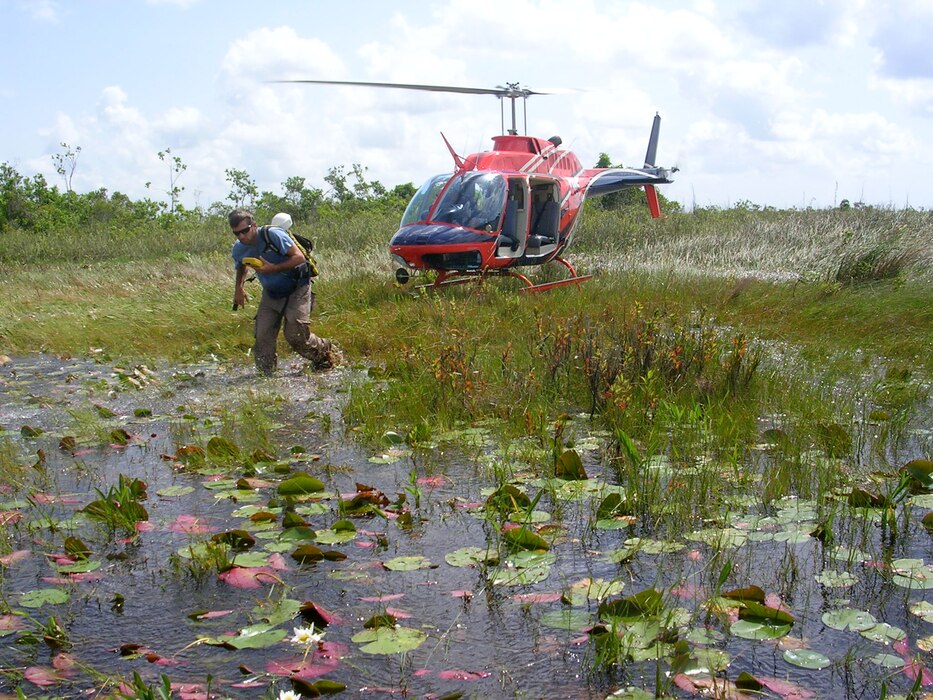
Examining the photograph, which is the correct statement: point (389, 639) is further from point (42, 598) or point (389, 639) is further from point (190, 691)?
point (42, 598)

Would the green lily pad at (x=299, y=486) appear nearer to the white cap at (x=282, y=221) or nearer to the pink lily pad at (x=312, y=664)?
the pink lily pad at (x=312, y=664)

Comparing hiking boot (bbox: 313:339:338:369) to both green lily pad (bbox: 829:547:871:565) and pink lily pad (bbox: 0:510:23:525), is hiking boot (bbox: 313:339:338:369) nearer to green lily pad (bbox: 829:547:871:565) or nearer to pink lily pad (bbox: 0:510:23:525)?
→ pink lily pad (bbox: 0:510:23:525)

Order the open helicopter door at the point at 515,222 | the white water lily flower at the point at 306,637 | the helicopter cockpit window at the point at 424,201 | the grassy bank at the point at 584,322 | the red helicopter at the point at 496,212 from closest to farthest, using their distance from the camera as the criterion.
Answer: the white water lily flower at the point at 306,637
the grassy bank at the point at 584,322
the red helicopter at the point at 496,212
the helicopter cockpit window at the point at 424,201
the open helicopter door at the point at 515,222

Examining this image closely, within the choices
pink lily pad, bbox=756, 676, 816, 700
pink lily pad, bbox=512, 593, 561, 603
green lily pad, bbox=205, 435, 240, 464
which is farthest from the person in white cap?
pink lily pad, bbox=756, 676, 816, 700

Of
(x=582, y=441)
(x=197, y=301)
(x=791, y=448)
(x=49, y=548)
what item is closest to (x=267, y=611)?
(x=49, y=548)

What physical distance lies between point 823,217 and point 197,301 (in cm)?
1501

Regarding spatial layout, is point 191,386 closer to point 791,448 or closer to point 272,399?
point 272,399

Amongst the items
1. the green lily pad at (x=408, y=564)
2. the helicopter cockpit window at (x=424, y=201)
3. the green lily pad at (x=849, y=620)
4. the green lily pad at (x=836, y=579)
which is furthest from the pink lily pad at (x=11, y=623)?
the helicopter cockpit window at (x=424, y=201)

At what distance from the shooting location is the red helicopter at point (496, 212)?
12234mm

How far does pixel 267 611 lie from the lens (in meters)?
3.31

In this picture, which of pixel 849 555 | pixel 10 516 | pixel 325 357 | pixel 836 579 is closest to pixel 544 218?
pixel 325 357

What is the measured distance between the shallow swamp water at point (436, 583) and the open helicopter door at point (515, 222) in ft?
25.6

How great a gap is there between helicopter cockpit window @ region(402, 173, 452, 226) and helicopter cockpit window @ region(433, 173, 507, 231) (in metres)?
0.19

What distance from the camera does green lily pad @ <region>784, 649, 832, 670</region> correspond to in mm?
2865
